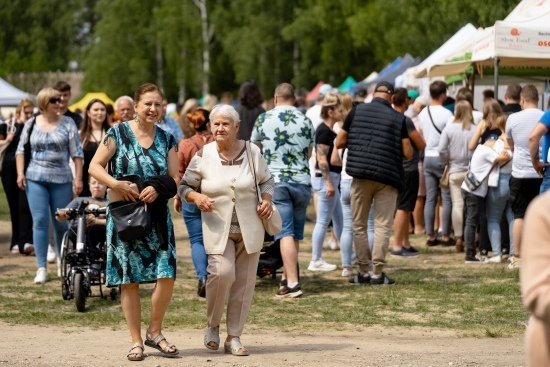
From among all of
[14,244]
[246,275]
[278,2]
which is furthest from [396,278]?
[278,2]

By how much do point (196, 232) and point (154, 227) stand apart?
3.05 meters

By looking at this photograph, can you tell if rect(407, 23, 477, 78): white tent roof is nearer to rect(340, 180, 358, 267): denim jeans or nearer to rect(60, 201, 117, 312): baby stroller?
rect(340, 180, 358, 267): denim jeans

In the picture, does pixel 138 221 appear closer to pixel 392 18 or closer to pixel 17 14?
pixel 392 18

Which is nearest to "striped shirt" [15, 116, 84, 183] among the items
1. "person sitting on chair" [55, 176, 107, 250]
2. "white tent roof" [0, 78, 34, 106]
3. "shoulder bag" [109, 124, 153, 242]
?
"person sitting on chair" [55, 176, 107, 250]

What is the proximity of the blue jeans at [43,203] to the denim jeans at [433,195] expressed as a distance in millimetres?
5036

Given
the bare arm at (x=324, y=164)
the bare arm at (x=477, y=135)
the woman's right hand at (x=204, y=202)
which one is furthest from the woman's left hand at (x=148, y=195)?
the bare arm at (x=477, y=135)

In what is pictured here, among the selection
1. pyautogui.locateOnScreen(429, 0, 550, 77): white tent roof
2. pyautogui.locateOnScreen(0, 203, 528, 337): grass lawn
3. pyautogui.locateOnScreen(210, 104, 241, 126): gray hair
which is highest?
pyautogui.locateOnScreen(429, 0, 550, 77): white tent roof

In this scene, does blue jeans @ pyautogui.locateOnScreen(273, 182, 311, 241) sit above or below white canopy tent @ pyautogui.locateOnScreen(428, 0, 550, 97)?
below

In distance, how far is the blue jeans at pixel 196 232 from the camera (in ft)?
34.4

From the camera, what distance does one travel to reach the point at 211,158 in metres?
7.78

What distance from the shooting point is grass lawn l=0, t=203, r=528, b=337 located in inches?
366

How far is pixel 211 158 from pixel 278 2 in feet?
160

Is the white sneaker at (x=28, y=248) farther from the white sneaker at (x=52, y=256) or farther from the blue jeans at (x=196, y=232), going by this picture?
the blue jeans at (x=196, y=232)

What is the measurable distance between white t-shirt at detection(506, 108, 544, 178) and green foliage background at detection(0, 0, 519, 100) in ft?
87.7
